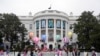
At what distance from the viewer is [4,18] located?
7375 cm

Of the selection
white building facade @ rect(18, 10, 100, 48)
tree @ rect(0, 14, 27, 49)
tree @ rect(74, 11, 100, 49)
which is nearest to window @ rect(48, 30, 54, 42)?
white building facade @ rect(18, 10, 100, 48)

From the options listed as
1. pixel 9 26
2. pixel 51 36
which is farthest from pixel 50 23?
pixel 9 26

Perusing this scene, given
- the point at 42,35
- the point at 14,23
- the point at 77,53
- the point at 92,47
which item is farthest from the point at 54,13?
the point at 77,53

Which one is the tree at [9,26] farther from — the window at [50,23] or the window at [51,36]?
the window at [50,23]

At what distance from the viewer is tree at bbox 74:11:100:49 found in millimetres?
62062

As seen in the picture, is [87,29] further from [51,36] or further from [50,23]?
[50,23]

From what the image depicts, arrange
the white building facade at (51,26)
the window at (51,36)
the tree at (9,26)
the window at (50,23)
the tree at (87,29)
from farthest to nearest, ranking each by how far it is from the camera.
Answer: the window at (50,23), the window at (51,36), the white building facade at (51,26), the tree at (9,26), the tree at (87,29)

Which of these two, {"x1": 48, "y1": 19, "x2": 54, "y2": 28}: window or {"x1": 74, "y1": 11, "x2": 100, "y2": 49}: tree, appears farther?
{"x1": 48, "y1": 19, "x2": 54, "y2": 28}: window

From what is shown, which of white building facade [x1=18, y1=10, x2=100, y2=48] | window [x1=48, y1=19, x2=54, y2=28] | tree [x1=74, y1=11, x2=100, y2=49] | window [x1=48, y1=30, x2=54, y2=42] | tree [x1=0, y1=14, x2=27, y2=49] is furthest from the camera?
window [x1=48, y1=19, x2=54, y2=28]

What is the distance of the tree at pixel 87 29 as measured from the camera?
6206 cm

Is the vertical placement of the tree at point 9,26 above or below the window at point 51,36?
above

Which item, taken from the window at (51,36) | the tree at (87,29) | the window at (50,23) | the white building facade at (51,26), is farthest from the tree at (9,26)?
the tree at (87,29)

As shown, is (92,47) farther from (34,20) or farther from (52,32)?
(34,20)

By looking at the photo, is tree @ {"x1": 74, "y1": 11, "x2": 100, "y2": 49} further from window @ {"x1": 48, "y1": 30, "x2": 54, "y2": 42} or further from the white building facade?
window @ {"x1": 48, "y1": 30, "x2": 54, "y2": 42}
